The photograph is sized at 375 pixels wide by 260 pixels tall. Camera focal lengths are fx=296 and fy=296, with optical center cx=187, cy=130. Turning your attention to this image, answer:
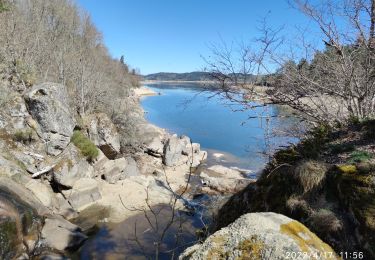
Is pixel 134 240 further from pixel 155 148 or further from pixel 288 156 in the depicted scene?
pixel 155 148

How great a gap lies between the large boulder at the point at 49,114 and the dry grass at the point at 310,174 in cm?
1313

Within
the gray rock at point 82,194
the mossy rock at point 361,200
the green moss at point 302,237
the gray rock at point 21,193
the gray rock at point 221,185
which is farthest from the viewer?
the gray rock at point 221,185

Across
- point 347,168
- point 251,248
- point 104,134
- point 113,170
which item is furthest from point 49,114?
point 251,248

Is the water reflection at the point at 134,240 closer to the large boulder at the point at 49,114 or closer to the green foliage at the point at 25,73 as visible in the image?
the large boulder at the point at 49,114

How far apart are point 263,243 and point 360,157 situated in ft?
7.99

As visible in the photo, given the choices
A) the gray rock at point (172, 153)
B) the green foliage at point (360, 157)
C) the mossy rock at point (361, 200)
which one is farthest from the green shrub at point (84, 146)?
the mossy rock at point (361, 200)

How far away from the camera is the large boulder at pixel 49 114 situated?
47.3 ft

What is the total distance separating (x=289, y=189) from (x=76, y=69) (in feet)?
70.7

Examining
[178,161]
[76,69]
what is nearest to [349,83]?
[178,161]

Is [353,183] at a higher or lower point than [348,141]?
lower

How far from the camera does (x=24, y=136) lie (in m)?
13.8

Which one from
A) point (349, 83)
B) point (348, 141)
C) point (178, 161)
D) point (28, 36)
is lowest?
point (178, 161)

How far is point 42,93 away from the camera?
575 inches

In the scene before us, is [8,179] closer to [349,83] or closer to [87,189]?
[87,189]
